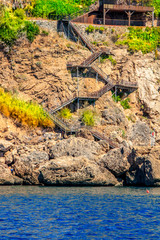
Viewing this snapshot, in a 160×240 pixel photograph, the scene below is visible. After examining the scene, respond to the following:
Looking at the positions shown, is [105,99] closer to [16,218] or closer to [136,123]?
[136,123]

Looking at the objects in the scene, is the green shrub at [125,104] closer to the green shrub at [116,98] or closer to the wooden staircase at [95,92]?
the green shrub at [116,98]

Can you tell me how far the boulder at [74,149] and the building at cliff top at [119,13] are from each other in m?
22.3

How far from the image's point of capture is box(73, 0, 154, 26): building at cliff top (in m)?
73.4

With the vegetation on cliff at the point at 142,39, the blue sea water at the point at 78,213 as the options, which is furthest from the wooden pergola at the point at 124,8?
the blue sea water at the point at 78,213

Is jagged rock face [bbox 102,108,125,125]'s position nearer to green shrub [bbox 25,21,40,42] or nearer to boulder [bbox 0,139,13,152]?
boulder [bbox 0,139,13,152]

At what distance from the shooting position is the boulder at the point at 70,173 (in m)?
52.8

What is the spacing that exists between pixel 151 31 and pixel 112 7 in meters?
6.92

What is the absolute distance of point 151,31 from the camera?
7450 centimetres

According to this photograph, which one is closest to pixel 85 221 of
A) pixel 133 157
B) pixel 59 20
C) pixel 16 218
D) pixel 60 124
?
pixel 16 218

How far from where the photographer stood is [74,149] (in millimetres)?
56719

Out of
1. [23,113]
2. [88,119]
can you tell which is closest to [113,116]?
[88,119]

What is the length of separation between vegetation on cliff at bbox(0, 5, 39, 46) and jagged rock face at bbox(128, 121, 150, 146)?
19.0 m

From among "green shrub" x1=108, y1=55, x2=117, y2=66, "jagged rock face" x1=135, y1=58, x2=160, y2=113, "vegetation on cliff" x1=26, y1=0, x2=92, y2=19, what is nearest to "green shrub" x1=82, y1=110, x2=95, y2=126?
"jagged rock face" x1=135, y1=58, x2=160, y2=113

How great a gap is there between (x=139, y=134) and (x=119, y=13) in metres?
21.9
